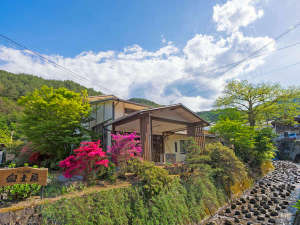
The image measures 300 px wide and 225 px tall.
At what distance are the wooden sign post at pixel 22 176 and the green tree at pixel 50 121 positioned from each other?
169 inches

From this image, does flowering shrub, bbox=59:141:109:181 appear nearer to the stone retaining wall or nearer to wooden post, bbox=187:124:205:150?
the stone retaining wall

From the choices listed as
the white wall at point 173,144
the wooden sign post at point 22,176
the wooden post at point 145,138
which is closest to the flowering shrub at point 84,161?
the wooden sign post at point 22,176

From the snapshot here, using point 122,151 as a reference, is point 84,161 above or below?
below

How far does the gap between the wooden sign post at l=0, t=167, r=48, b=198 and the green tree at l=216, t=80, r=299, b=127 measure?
1955 centimetres

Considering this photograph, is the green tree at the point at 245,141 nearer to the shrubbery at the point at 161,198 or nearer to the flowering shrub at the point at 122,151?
the shrubbery at the point at 161,198

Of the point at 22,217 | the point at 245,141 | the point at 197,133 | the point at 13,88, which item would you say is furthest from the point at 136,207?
the point at 13,88

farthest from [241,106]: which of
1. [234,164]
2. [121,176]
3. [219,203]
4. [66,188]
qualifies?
[66,188]

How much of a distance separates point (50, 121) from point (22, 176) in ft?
15.4

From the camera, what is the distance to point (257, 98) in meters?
18.6

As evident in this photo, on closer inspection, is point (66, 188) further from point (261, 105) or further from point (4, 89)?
point (4, 89)

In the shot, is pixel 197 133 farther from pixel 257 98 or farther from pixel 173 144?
pixel 257 98

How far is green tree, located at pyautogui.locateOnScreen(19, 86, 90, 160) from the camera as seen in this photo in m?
8.48

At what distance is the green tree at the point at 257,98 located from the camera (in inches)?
718

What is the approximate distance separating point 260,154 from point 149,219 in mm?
11288
